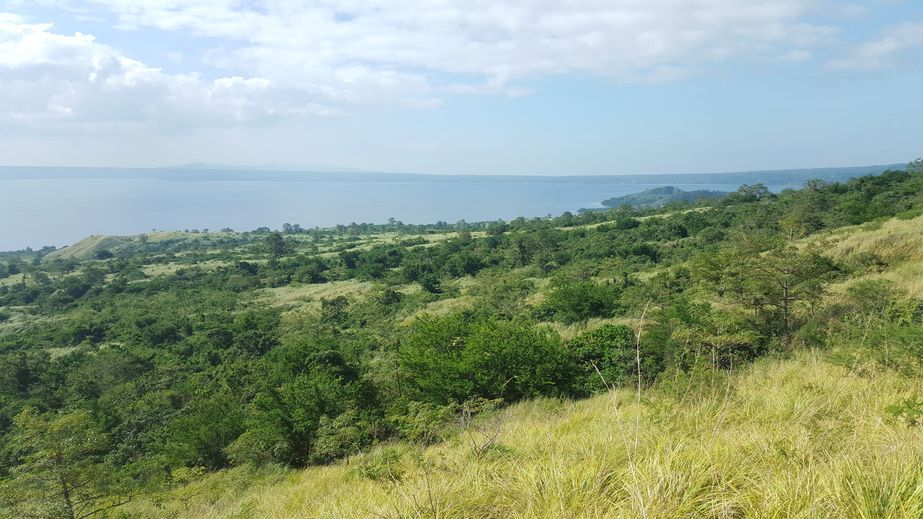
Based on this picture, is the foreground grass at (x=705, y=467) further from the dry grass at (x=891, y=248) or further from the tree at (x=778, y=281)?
the dry grass at (x=891, y=248)

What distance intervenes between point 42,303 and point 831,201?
9935 cm

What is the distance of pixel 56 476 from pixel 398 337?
17781 mm

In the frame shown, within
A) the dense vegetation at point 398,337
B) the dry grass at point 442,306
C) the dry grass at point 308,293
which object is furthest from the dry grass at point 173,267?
the dry grass at point 442,306

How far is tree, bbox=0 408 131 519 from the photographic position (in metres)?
8.88

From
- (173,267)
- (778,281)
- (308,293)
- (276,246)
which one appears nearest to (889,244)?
(778,281)

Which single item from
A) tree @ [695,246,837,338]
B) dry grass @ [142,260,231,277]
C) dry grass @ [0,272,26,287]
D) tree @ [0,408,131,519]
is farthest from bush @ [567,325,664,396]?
dry grass @ [0,272,26,287]

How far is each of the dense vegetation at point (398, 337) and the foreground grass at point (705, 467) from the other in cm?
58

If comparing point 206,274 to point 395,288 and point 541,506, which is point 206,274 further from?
point 541,506

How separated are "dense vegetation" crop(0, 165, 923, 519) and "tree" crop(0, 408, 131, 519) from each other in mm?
42

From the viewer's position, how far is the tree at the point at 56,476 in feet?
29.1

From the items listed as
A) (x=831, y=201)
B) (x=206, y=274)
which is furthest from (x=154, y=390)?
(x=831, y=201)

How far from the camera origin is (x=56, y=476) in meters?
9.02

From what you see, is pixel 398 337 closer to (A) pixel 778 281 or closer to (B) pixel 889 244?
(A) pixel 778 281

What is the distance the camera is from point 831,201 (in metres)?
52.1
